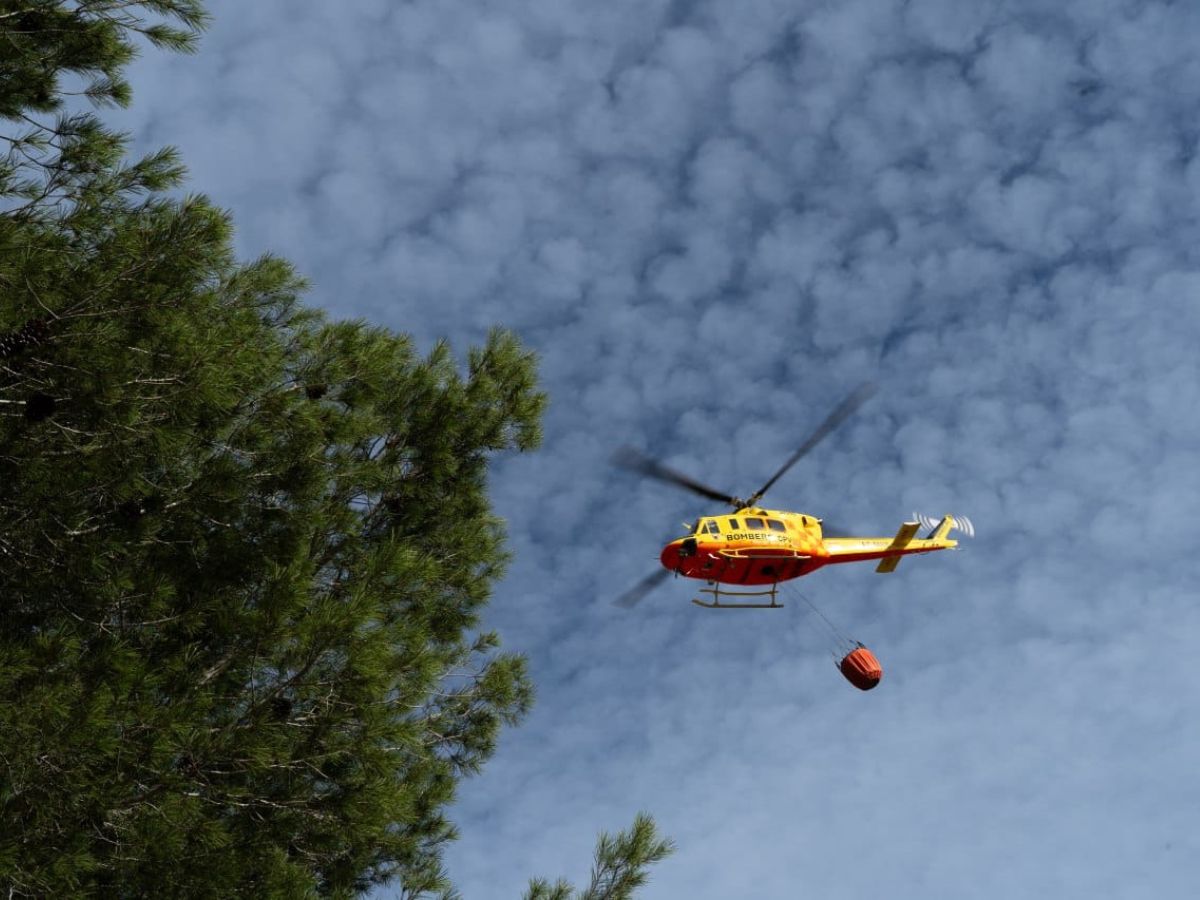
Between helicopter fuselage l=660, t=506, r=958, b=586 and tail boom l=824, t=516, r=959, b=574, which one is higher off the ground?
tail boom l=824, t=516, r=959, b=574

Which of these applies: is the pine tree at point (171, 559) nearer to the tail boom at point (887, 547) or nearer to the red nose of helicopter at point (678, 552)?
the red nose of helicopter at point (678, 552)

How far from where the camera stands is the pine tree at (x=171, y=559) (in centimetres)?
485

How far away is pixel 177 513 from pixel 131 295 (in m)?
1.56

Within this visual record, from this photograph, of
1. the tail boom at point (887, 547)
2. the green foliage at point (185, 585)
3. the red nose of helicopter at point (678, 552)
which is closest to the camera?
the green foliage at point (185, 585)

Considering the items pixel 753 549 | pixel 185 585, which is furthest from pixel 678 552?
pixel 185 585

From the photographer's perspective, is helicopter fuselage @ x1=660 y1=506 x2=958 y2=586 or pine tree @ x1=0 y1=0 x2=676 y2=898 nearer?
pine tree @ x1=0 y1=0 x2=676 y2=898

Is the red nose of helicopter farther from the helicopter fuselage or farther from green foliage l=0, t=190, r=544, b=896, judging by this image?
green foliage l=0, t=190, r=544, b=896

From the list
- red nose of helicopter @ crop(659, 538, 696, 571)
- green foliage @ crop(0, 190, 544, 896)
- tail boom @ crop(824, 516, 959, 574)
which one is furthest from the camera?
tail boom @ crop(824, 516, 959, 574)

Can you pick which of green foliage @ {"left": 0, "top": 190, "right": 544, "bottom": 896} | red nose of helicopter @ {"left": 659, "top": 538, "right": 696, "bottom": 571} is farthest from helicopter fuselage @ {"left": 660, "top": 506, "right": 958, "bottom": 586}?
green foliage @ {"left": 0, "top": 190, "right": 544, "bottom": 896}

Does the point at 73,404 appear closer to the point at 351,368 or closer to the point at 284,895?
the point at 351,368

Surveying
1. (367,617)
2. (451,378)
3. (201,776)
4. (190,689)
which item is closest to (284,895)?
(201,776)

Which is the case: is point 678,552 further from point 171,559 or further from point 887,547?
point 171,559

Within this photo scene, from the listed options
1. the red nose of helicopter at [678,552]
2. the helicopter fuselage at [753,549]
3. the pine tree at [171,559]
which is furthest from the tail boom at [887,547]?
the pine tree at [171,559]

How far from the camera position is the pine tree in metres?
4.85
